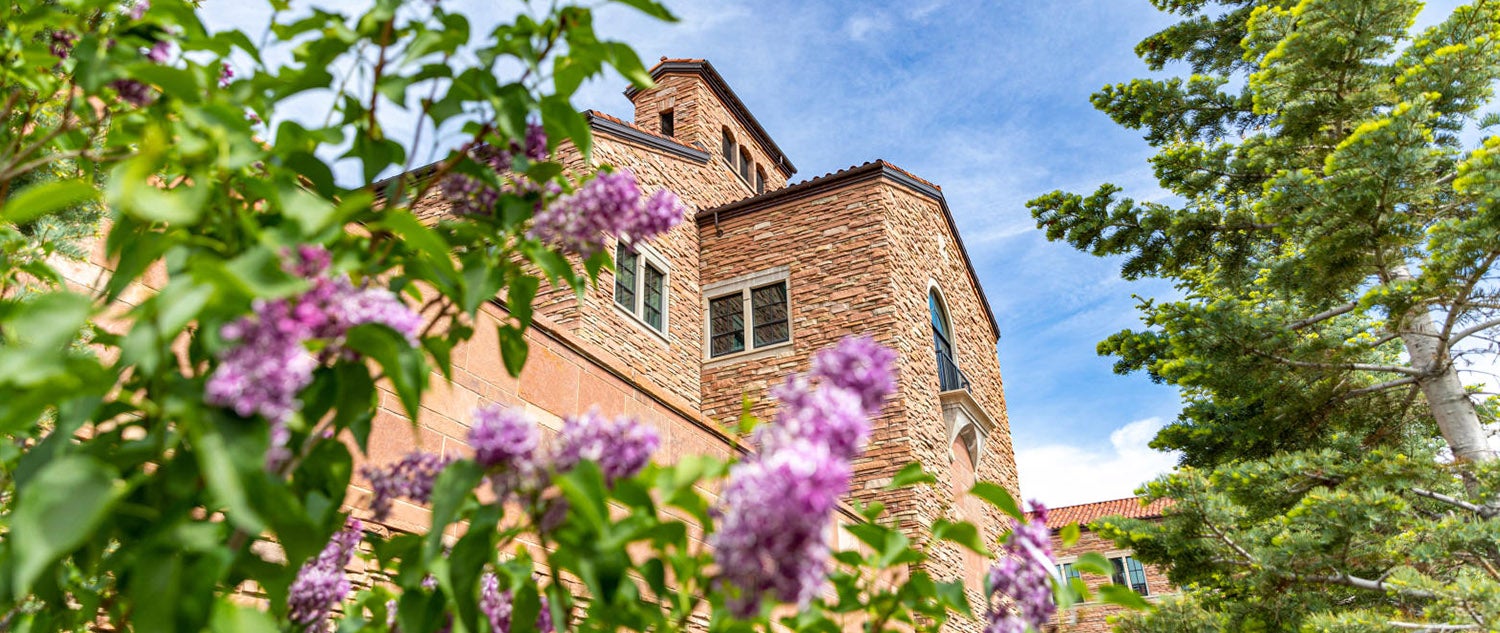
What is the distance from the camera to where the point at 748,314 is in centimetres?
1297

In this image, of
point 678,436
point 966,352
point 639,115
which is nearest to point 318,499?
point 678,436

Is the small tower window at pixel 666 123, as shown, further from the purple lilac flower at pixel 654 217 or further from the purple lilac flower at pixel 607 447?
the purple lilac flower at pixel 607 447

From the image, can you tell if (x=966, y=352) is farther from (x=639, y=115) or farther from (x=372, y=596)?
(x=372, y=596)

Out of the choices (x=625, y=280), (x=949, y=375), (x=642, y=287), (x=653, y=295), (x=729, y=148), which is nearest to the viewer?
(x=625, y=280)

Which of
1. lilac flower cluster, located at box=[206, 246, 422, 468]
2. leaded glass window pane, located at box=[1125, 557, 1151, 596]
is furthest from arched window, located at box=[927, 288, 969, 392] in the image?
leaded glass window pane, located at box=[1125, 557, 1151, 596]

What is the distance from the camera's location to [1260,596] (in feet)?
26.4

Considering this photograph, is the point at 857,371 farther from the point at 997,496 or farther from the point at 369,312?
the point at 369,312

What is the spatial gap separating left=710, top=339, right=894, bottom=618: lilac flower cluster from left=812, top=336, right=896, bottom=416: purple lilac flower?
6 centimetres

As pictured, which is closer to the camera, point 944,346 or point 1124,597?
point 1124,597

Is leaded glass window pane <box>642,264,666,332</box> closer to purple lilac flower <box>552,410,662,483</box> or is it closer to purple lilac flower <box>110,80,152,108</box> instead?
purple lilac flower <box>110,80,152,108</box>

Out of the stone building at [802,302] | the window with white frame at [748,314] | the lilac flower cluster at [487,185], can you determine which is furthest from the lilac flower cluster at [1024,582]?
the window with white frame at [748,314]

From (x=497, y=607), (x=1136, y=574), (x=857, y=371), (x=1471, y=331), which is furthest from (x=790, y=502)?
(x=1136, y=574)

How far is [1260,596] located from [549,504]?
916 centimetres

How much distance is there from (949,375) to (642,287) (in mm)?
5386
